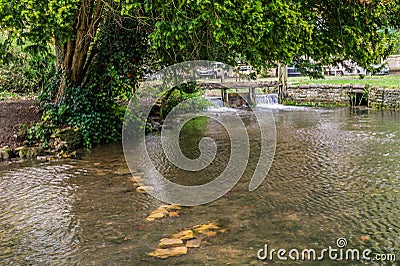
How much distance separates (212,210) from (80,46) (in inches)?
221

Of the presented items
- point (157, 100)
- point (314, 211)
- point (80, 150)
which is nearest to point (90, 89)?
point (80, 150)

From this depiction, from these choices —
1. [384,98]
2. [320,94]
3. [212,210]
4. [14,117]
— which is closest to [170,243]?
[212,210]

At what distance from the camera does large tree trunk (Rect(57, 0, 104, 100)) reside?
8.00 metres

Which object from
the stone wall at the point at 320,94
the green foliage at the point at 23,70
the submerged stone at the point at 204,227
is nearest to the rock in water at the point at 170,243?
the submerged stone at the point at 204,227

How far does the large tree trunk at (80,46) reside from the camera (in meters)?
8.00

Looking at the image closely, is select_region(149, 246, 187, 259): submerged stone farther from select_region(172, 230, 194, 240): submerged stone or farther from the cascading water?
the cascading water

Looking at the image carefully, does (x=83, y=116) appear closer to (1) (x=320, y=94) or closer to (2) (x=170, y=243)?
(2) (x=170, y=243)

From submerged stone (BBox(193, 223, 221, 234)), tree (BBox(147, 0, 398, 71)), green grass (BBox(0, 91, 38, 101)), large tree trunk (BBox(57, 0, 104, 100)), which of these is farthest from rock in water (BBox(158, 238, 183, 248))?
green grass (BBox(0, 91, 38, 101))

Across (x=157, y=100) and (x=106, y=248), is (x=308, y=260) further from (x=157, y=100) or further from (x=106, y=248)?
(x=157, y=100)

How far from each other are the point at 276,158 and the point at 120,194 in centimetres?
318

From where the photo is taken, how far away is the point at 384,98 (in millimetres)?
14438

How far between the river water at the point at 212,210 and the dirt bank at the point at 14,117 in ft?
3.88

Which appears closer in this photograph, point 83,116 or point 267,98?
point 83,116

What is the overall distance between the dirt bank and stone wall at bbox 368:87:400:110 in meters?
11.4
